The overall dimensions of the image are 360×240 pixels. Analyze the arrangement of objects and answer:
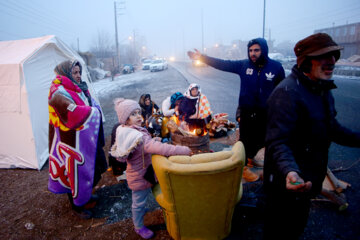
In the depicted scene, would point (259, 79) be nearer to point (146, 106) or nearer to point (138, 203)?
point (138, 203)

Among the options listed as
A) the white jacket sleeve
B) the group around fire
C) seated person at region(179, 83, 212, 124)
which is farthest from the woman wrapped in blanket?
the white jacket sleeve

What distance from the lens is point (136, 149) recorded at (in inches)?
97.0

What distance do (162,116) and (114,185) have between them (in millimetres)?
2423

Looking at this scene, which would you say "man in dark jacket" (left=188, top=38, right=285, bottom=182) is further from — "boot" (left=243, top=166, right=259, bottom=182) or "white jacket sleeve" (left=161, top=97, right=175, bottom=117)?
"white jacket sleeve" (left=161, top=97, right=175, bottom=117)

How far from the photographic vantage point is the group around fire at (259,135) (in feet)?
5.15

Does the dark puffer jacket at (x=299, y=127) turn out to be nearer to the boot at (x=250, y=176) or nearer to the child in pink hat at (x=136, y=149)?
the child in pink hat at (x=136, y=149)

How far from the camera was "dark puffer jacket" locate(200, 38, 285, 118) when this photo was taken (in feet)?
10.3

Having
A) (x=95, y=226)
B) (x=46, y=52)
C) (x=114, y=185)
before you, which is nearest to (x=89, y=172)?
(x=95, y=226)

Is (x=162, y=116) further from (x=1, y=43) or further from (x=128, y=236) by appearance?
(x=1, y=43)

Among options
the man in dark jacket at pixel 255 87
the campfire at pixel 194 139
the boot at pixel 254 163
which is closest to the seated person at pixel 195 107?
the campfire at pixel 194 139

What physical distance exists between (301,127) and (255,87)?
1.74 m

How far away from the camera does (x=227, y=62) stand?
371cm

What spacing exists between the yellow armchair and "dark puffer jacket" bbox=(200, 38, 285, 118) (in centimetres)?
141

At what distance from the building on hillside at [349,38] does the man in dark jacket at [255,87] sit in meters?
37.4
